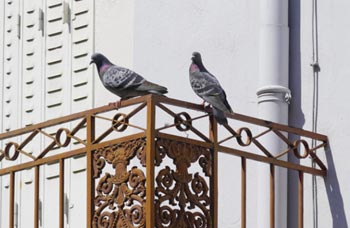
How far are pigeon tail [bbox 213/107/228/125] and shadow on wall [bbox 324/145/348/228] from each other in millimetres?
1019

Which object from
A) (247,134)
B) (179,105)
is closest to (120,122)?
(179,105)

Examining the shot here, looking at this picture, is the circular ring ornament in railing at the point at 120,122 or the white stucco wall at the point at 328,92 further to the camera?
the white stucco wall at the point at 328,92

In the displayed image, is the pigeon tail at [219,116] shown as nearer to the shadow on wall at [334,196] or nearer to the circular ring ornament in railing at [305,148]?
the circular ring ornament in railing at [305,148]

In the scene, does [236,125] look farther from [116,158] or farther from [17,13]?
[17,13]

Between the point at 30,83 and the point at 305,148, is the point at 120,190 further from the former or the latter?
the point at 30,83

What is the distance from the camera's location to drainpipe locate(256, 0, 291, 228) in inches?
519

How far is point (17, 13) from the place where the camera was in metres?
15.7

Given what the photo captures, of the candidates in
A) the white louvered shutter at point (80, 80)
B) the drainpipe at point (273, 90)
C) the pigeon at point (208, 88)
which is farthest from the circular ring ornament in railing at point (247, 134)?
the white louvered shutter at point (80, 80)

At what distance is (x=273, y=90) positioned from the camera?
13.3 metres

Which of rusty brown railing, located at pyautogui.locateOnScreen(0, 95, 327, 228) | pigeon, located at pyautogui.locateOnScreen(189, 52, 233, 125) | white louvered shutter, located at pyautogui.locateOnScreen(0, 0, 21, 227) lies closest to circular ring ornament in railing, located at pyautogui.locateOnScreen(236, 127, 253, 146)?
rusty brown railing, located at pyautogui.locateOnScreen(0, 95, 327, 228)

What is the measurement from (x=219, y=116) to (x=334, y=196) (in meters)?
1.11

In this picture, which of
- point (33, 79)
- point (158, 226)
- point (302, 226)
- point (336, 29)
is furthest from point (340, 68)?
point (33, 79)

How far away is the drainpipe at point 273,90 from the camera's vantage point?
43.2ft

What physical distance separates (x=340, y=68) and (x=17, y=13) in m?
3.43
